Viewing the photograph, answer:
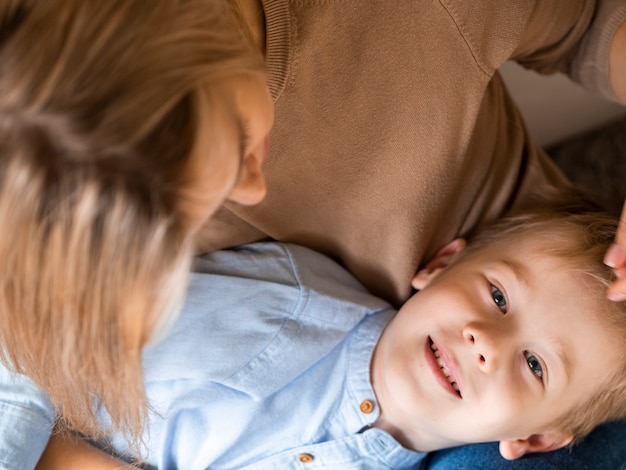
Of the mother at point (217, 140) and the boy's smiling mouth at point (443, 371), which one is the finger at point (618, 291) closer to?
the mother at point (217, 140)

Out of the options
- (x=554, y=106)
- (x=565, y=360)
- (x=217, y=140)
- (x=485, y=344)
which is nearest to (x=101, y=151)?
(x=217, y=140)

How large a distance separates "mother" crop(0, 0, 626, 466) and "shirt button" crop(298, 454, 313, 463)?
30 centimetres

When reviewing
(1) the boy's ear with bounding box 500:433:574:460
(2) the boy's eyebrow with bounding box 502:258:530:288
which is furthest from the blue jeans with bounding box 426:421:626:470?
(2) the boy's eyebrow with bounding box 502:258:530:288

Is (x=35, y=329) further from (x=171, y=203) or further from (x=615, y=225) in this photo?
(x=615, y=225)

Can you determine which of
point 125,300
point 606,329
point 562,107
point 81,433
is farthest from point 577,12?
point 81,433

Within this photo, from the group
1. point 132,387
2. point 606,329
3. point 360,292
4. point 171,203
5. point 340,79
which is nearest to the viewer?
point 171,203

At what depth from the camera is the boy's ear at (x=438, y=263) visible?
3.66ft

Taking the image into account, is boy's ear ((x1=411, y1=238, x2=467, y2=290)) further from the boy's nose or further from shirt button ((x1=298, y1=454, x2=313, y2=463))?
shirt button ((x1=298, y1=454, x2=313, y2=463))

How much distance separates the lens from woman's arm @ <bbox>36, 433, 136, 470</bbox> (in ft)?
3.40

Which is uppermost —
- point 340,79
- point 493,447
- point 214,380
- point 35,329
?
point 340,79

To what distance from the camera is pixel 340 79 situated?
2.83ft

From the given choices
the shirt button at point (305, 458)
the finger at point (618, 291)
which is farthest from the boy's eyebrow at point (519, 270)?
the shirt button at point (305, 458)

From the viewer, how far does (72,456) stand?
105cm

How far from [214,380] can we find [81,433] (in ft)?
0.74
